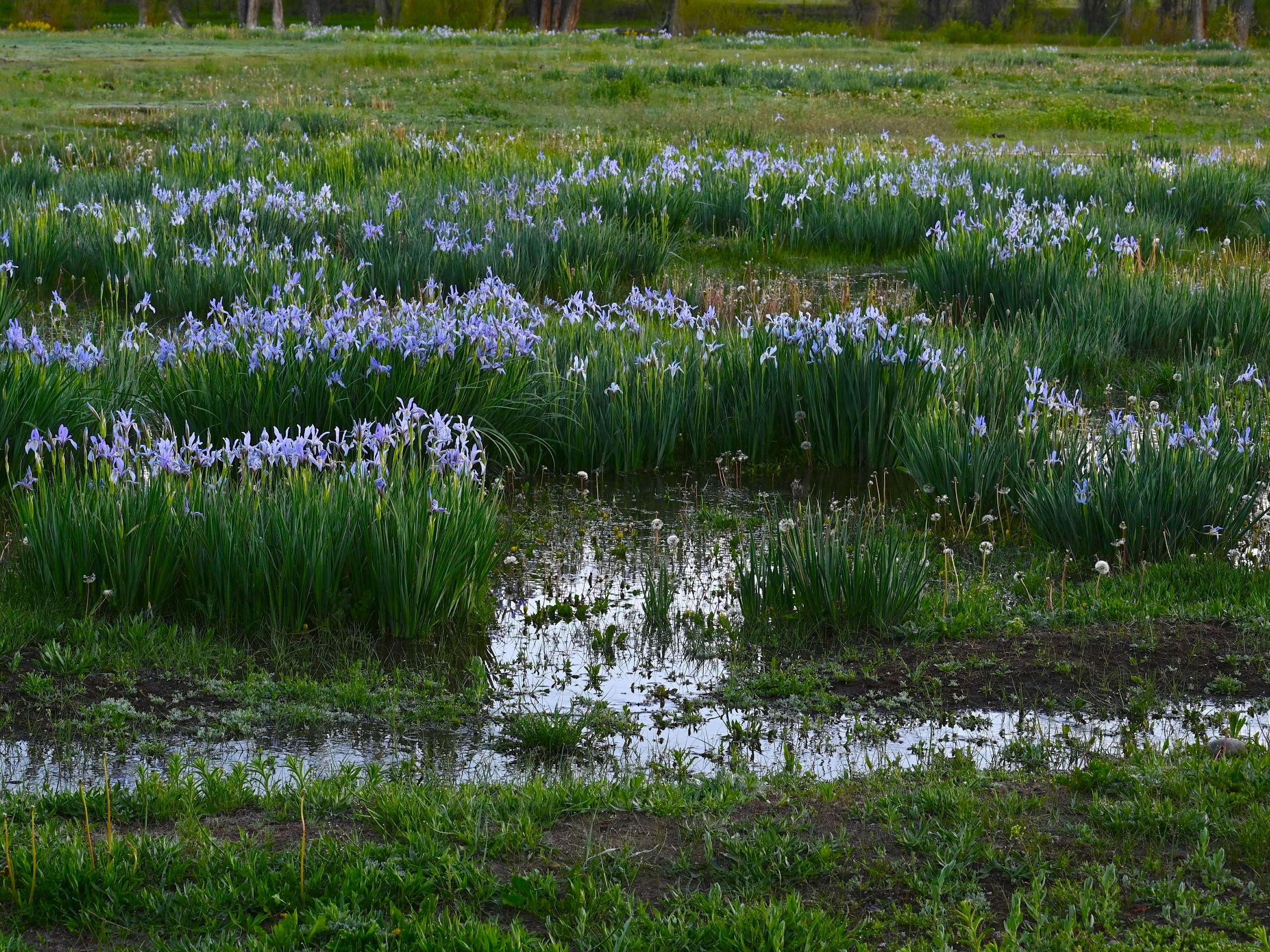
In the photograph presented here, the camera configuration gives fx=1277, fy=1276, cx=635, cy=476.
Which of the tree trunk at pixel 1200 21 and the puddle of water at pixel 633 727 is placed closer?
the puddle of water at pixel 633 727

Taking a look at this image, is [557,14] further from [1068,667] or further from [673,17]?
[1068,667]

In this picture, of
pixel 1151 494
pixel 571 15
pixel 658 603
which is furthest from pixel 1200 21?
pixel 658 603

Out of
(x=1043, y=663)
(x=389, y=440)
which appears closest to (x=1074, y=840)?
(x=1043, y=663)

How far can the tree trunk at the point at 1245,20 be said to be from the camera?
46.7 metres

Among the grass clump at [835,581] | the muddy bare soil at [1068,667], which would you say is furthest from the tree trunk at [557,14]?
the muddy bare soil at [1068,667]

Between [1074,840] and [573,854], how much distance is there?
1258mm

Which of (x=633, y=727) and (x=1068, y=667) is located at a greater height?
(x=1068, y=667)

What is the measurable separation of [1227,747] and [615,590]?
2342 mm

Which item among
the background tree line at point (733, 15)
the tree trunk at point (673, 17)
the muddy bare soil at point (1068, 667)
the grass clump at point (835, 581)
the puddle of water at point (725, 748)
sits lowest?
the puddle of water at point (725, 748)

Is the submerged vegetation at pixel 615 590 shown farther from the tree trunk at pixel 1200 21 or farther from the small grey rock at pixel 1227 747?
the tree trunk at pixel 1200 21

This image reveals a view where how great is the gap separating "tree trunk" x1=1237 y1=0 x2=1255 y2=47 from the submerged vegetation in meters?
42.7

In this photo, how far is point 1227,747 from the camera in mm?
3646

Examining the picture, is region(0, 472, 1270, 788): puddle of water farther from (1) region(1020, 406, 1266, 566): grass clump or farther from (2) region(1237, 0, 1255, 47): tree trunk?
(2) region(1237, 0, 1255, 47): tree trunk

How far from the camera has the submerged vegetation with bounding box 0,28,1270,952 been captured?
9.95 feet
